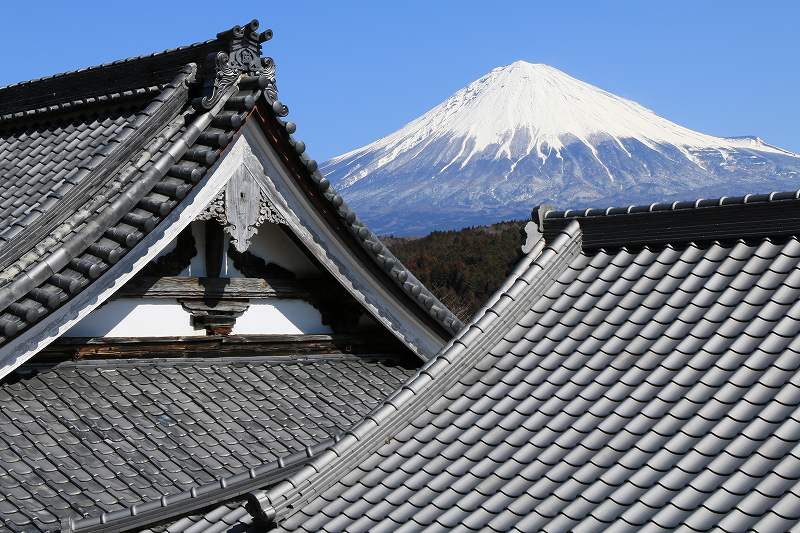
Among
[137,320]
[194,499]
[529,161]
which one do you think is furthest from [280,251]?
[529,161]

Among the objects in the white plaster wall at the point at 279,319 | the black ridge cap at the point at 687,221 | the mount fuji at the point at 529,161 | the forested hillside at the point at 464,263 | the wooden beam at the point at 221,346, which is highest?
the mount fuji at the point at 529,161

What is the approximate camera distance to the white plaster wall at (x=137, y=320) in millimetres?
7512

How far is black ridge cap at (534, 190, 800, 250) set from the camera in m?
5.71

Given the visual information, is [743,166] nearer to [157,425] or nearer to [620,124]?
[620,124]

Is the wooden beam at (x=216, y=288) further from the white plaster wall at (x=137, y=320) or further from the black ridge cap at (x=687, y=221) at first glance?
the black ridge cap at (x=687, y=221)

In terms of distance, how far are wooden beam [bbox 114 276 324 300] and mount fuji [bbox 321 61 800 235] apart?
134243mm

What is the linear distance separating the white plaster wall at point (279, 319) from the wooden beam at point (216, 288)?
8cm

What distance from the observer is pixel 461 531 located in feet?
16.1

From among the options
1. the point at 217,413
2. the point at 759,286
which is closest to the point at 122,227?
the point at 217,413

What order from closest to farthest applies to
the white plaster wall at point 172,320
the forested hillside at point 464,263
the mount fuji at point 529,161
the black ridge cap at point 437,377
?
the black ridge cap at point 437,377, the white plaster wall at point 172,320, the forested hillside at point 464,263, the mount fuji at point 529,161

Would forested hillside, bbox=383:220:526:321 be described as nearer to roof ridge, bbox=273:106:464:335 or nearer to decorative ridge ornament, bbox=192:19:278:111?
roof ridge, bbox=273:106:464:335

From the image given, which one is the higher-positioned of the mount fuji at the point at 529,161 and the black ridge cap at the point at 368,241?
the mount fuji at the point at 529,161

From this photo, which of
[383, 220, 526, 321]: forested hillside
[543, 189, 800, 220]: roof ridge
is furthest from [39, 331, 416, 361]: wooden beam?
[383, 220, 526, 321]: forested hillside

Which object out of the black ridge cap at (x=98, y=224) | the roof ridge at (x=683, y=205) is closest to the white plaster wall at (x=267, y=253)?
the black ridge cap at (x=98, y=224)
